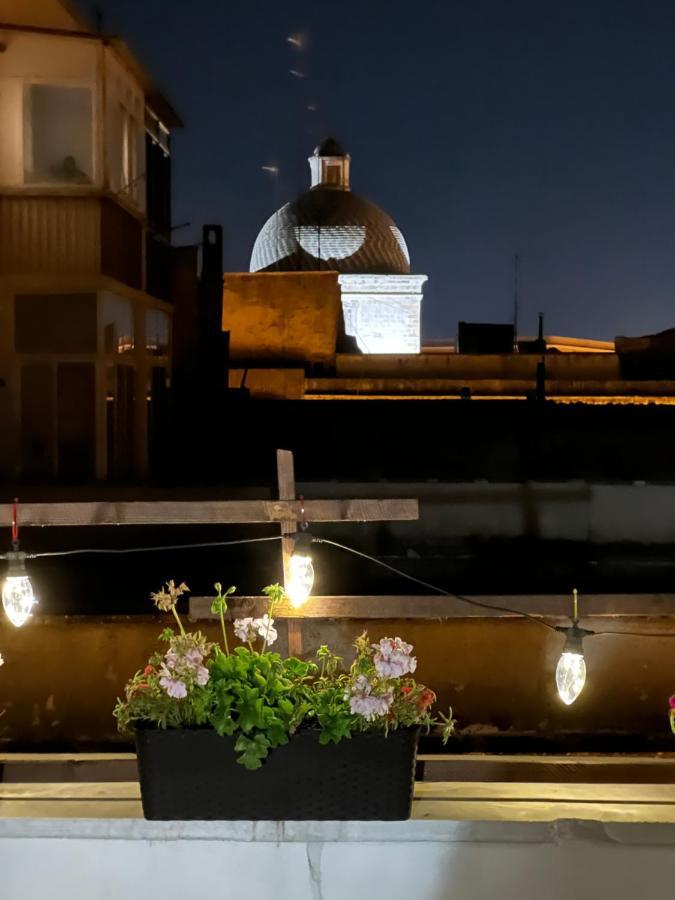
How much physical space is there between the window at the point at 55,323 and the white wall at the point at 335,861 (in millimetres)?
13882

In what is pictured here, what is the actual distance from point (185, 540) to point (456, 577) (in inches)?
133

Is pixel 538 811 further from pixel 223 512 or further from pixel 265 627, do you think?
pixel 223 512

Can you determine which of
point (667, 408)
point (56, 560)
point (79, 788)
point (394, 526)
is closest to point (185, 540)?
point (56, 560)

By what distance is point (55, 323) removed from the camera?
55.4 ft

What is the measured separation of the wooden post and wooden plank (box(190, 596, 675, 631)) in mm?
179

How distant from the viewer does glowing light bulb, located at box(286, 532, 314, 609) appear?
4871mm

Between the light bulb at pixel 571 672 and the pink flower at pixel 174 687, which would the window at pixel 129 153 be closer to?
the light bulb at pixel 571 672

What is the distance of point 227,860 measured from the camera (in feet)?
11.9

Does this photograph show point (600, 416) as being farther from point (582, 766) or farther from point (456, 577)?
point (582, 766)

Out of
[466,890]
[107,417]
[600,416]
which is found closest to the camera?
[466,890]

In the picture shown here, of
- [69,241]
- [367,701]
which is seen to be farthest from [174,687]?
[69,241]

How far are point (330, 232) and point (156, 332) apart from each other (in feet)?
136

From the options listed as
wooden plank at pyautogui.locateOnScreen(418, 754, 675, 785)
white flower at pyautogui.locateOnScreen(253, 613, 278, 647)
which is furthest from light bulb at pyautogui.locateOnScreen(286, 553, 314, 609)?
wooden plank at pyautogui.locateOnScreen(418, 754, 675, 785)

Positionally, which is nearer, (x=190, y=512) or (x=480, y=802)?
(x=480, y=802)
